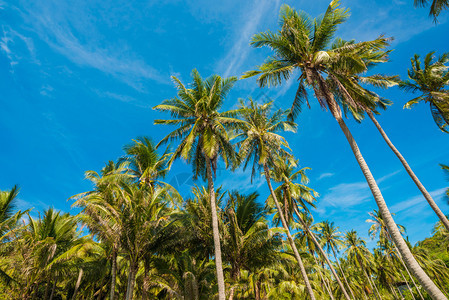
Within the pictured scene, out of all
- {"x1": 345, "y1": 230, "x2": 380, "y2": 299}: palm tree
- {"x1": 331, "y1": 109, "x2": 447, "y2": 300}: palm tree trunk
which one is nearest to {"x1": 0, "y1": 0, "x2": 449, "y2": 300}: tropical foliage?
{"x1": 331, "y1": 109, "x2": 447, "y2": 300}: palm tree trunk

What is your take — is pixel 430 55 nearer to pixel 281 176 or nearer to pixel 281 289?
pixel 281 176

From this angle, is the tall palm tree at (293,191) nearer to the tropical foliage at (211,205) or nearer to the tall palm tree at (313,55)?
the tropical foliage at (211,205)

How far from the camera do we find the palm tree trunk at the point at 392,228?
6.31 m

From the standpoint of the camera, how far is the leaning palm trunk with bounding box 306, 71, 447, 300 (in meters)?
6.38

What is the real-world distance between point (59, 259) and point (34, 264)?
4.07ft

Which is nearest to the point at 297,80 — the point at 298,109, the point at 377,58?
the point at 298,109

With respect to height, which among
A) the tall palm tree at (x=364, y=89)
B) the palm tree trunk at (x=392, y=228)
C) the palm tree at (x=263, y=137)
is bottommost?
the palm tree trunk at (x=392, y=228)

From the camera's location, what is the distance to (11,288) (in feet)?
43.0

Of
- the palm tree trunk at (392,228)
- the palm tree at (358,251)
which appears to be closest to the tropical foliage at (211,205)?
the palm tree trunk at (392,228)

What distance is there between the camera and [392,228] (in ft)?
24.5

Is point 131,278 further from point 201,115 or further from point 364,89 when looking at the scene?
point 364,89

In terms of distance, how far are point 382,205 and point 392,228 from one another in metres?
0.85

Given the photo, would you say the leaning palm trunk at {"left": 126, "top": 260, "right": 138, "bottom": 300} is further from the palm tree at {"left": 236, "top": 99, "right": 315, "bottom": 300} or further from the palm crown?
the palm tree at {"left": 236, "top": 99, "right": 315, "bottom": 300}

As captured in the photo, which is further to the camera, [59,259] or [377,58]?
[59,259]
